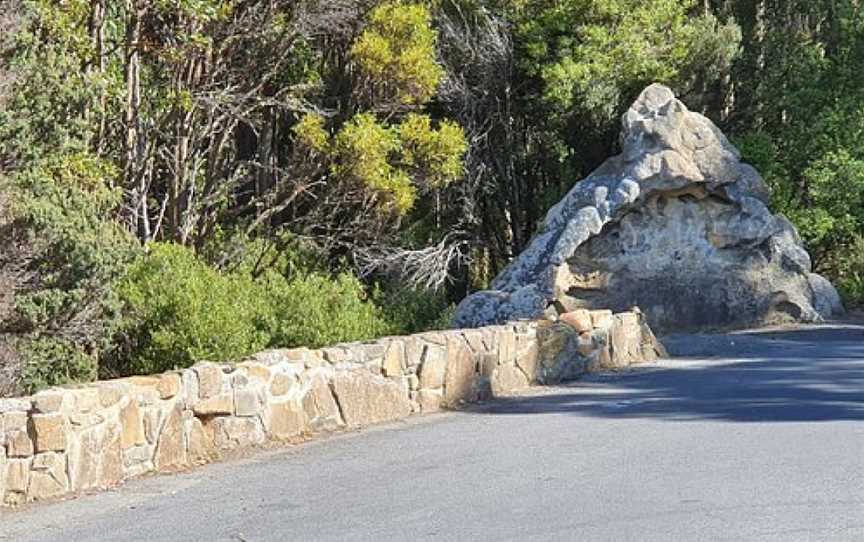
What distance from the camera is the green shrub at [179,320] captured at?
20.1m

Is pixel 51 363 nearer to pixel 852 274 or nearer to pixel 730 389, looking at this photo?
pixel 730 389

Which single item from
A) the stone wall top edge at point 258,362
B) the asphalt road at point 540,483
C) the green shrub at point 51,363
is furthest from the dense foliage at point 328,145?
the asphalt road at point 540,483

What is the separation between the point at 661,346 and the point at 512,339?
5771 mm

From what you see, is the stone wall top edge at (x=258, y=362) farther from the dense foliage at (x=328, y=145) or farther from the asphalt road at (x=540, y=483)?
the dense foliage at (x=328, y=145)

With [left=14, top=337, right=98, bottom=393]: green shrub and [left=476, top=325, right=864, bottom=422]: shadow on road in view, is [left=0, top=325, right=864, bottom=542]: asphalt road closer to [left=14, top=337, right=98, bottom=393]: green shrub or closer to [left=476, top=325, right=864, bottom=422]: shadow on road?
[left=476, top=325, right=864, bottom=422]: shadow on road

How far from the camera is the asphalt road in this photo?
8.62m

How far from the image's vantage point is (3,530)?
359 inches

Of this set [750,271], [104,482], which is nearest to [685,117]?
[750,271]

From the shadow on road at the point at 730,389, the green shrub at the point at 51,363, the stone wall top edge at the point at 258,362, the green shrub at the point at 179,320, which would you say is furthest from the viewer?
the green shrub at the point at 179,320

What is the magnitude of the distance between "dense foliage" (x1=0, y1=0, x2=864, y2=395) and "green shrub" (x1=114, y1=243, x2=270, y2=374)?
0.04m

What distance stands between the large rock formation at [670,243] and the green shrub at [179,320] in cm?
714

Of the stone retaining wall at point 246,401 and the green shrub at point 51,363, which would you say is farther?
the green shrub at point 51,363

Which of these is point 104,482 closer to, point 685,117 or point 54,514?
point 54,514

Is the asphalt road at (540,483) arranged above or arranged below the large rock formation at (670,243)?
below
